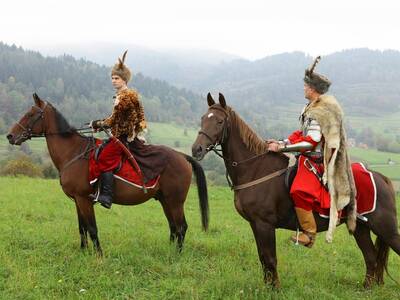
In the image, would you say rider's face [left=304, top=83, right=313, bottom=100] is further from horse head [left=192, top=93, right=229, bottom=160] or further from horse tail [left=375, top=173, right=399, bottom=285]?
horse tail [left=375, top=173, right=399, bottom=285]

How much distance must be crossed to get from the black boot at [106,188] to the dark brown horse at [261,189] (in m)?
2.31

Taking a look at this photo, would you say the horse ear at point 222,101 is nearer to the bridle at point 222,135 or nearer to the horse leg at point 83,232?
the bridle at point 222,135

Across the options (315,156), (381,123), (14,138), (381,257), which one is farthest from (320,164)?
(381,123)

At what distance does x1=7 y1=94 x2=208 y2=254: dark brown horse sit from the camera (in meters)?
7.27

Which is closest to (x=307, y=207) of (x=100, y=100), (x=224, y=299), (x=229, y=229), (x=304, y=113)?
(x=304, y=113)

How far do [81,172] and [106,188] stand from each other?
1.90ft

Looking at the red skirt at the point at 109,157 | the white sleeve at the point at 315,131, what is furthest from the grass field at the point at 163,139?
the white sleeve at the point at 315,131

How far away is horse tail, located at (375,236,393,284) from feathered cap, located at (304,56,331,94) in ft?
8.55

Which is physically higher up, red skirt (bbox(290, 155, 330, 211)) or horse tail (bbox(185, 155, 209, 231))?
red skirt (bbox(290, 155, 330, 211))

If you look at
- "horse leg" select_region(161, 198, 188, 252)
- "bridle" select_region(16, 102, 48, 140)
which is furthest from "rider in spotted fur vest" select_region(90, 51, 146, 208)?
"horse leg" select_region(161, 198, 188, 252)

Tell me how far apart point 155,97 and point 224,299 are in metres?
126

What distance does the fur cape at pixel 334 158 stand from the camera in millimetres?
5418

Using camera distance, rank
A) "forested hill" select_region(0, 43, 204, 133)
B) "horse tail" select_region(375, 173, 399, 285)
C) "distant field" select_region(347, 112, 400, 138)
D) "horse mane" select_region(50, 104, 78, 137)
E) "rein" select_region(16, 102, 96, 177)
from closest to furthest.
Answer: "horse tail" select_region(375, 173, 399, 285)
"rein" select_region(16, 102, 96, 177)
"horse mane" select_region(50, 104, 78, 137)
"forested hill" select_region(0, 43, 204, 133)
"distant field" select_region(347, 112, 400, 138)

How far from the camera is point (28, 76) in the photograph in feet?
408
